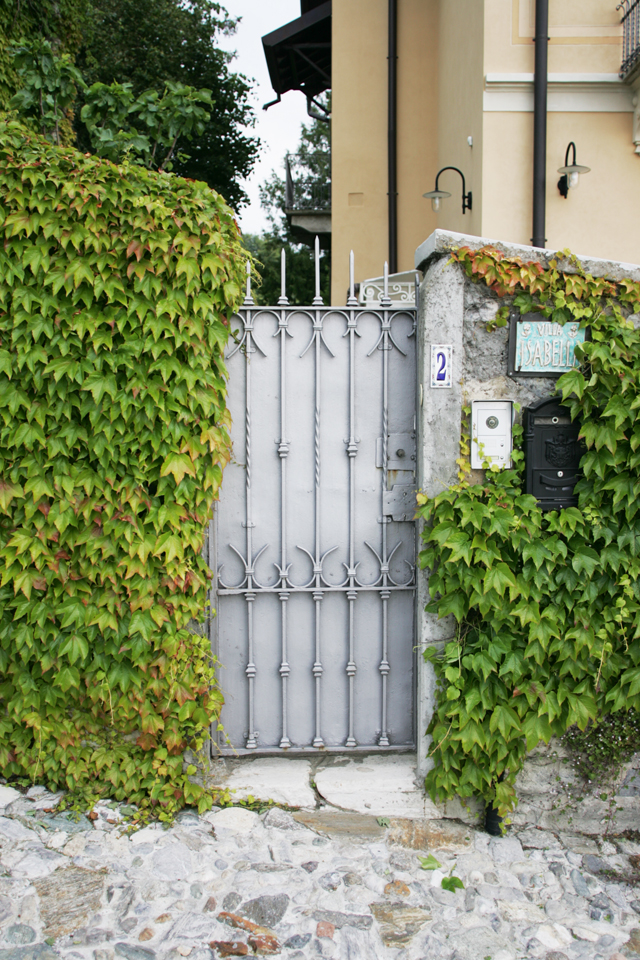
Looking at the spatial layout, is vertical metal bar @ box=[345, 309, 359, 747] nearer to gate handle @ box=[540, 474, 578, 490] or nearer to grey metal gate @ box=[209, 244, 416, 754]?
grey metal gate @ box=[209, 244, 416, 754]

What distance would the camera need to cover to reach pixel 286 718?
3119 millimetres

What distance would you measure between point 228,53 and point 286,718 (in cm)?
1902

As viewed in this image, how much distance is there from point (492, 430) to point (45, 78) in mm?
3341

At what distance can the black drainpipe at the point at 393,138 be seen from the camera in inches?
361

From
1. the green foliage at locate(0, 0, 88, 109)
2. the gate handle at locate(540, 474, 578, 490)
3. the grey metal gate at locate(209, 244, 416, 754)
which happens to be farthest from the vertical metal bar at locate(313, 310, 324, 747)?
the green foliage at locate(0, 0, 88, 109)

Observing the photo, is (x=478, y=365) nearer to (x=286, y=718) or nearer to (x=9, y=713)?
(x=286, y=718)

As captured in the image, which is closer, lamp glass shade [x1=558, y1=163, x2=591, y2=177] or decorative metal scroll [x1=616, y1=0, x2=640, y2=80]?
lamp glass shade [x1=558, y1=163, x2=591, y2=177]

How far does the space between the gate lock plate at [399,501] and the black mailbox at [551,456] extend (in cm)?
56

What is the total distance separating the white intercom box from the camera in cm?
284

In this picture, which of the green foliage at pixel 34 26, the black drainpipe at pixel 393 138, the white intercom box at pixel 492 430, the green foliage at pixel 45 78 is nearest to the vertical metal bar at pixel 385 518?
the white intercom box at pixel 492 430

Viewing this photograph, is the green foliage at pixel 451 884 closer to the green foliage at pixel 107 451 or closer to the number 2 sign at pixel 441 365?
the green foliage at pixel 107 451

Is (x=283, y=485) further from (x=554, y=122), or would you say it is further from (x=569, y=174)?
(x=554, y=122)

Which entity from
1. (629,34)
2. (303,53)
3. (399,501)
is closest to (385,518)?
(399,501)

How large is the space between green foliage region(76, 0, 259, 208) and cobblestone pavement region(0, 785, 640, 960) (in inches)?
528
